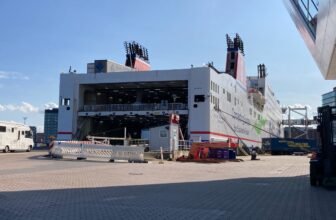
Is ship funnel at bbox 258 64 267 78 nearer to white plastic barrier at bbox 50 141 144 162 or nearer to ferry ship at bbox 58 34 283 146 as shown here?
ferry ship at bbox 58 34 283 146

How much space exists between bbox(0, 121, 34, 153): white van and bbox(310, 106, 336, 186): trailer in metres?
30.4

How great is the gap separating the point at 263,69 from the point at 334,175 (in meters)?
89.7

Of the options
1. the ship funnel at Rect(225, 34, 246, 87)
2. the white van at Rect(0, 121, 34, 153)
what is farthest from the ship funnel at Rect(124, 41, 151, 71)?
the white van at Rect(0, 121, 34, 153)

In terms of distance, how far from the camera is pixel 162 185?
14.9m

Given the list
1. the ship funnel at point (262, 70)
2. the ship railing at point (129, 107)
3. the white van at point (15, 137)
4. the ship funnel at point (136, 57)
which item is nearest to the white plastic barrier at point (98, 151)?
the white van at point (15, 137)

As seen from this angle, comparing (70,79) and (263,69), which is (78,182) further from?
(263,69)

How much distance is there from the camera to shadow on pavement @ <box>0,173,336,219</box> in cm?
880

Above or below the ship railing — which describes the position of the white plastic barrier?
below

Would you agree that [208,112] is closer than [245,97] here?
Yes

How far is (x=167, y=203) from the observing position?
10.5 meters

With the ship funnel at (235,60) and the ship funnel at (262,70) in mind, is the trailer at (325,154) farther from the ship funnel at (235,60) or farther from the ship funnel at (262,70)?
the ship funnel at (262,70)

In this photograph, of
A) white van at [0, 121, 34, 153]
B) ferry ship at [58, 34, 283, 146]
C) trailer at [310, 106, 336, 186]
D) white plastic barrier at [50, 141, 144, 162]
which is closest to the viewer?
trailer at [310, 106, 336, 186]

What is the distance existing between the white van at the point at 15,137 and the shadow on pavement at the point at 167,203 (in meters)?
28.9

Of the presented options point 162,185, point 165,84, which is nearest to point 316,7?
point 162,185
